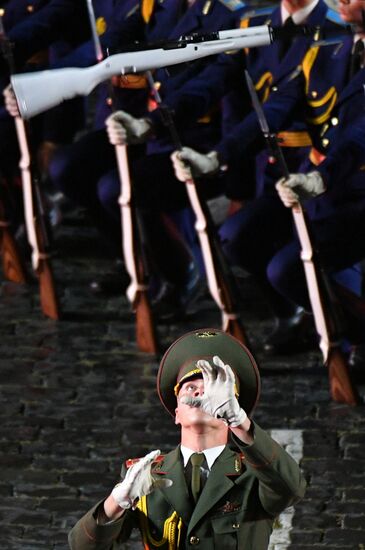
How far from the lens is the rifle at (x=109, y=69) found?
808cm

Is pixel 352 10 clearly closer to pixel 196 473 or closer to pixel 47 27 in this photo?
pixel 47 27

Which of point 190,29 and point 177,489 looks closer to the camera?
point 177,489

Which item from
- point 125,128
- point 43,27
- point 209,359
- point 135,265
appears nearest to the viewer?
point 209,359

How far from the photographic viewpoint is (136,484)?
6.02m

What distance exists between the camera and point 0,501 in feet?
29.8

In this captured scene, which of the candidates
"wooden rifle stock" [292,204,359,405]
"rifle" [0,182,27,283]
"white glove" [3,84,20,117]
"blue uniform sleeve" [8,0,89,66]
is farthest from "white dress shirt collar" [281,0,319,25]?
"rifle" [0,182,27,283]

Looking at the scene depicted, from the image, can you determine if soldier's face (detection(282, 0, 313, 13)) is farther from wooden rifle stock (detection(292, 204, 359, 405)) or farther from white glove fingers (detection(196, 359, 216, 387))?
white glove fingers (detection(196, 359, 216, 387))

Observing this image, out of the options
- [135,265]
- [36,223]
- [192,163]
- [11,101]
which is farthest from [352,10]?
[36,223]

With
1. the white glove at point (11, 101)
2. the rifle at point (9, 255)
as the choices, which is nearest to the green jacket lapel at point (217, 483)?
the white glove at point (11, 101)

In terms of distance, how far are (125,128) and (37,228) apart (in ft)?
4.04

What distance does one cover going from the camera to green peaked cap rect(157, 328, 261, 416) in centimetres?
629

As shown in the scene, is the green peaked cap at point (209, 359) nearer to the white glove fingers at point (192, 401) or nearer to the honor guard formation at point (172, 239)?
the white glove fingers at point (192, 401)

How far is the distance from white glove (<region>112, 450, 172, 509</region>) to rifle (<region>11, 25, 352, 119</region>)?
243cm

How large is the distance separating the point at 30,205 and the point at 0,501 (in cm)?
336
